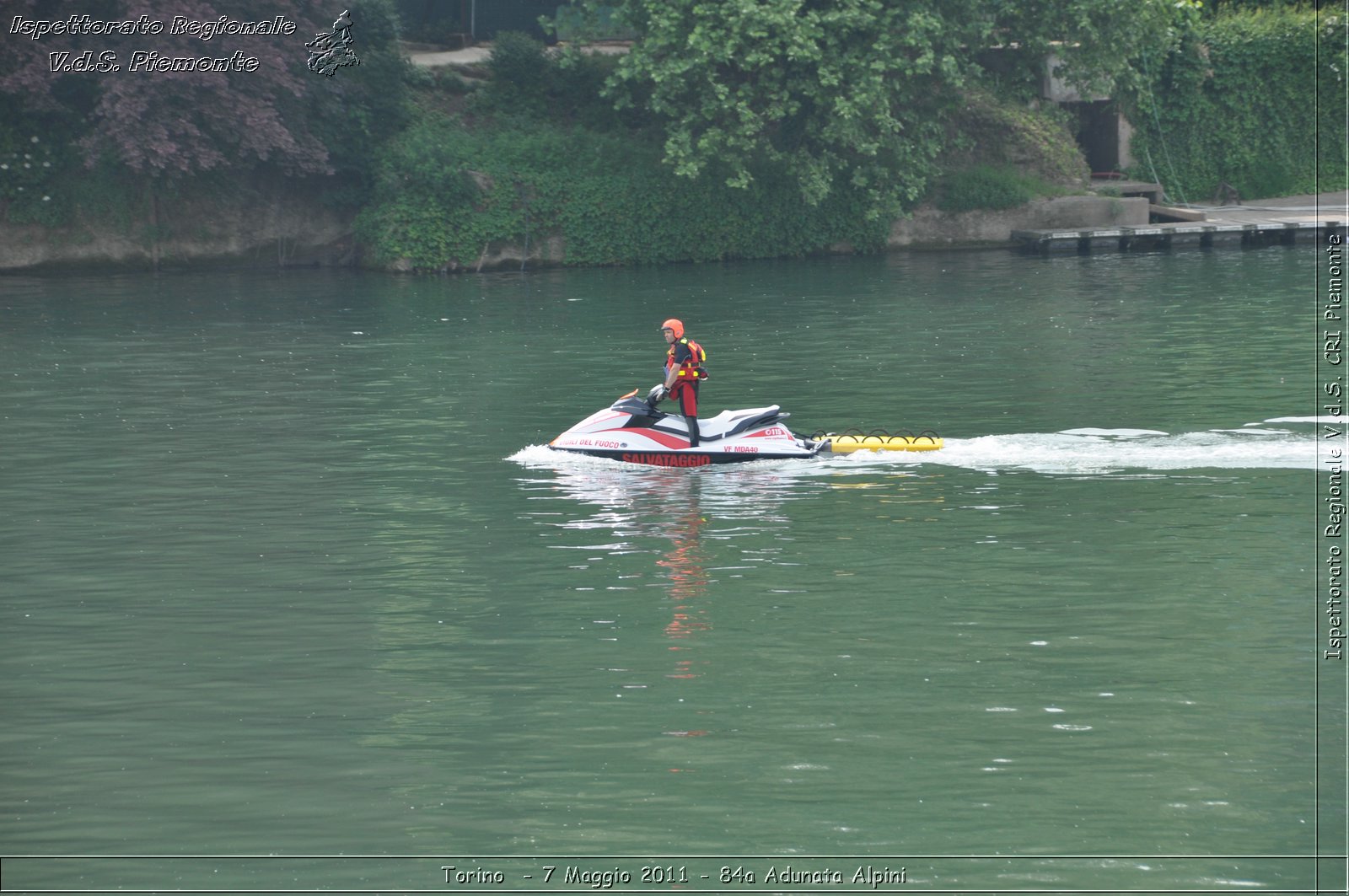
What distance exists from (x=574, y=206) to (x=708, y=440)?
29818 mm

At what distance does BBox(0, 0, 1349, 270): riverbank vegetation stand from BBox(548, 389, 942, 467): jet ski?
1021 inches

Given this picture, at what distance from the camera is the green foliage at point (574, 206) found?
50469 millimetres

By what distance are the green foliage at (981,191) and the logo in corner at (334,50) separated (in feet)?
60.7

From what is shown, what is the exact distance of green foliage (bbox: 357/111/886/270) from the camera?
166 ft

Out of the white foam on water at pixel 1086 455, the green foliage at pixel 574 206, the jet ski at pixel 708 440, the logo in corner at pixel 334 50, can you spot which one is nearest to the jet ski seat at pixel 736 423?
the jet ski at pixel 708 440

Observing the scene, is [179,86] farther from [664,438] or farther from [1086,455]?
[1086,455]

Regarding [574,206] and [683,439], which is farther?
[574,206]

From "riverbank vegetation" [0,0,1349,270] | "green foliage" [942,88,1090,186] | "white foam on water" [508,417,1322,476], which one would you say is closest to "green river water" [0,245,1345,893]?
"white foam on water" [508,417,1322,476]

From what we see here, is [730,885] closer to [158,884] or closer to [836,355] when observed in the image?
[158,884]

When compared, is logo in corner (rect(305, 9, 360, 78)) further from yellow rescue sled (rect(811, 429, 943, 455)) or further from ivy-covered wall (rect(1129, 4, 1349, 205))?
yellow rescue sled (rect(811, 429, 943, 455))

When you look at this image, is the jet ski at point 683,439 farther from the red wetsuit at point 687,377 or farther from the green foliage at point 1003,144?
the green foliage at point 1003,144

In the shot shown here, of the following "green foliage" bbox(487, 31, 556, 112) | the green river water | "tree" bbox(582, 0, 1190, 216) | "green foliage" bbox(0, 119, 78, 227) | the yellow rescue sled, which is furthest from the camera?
"green foliage" bbox(487, 31, 556, 112)

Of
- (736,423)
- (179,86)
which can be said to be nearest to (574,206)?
(179,86)

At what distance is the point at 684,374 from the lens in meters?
22.7
